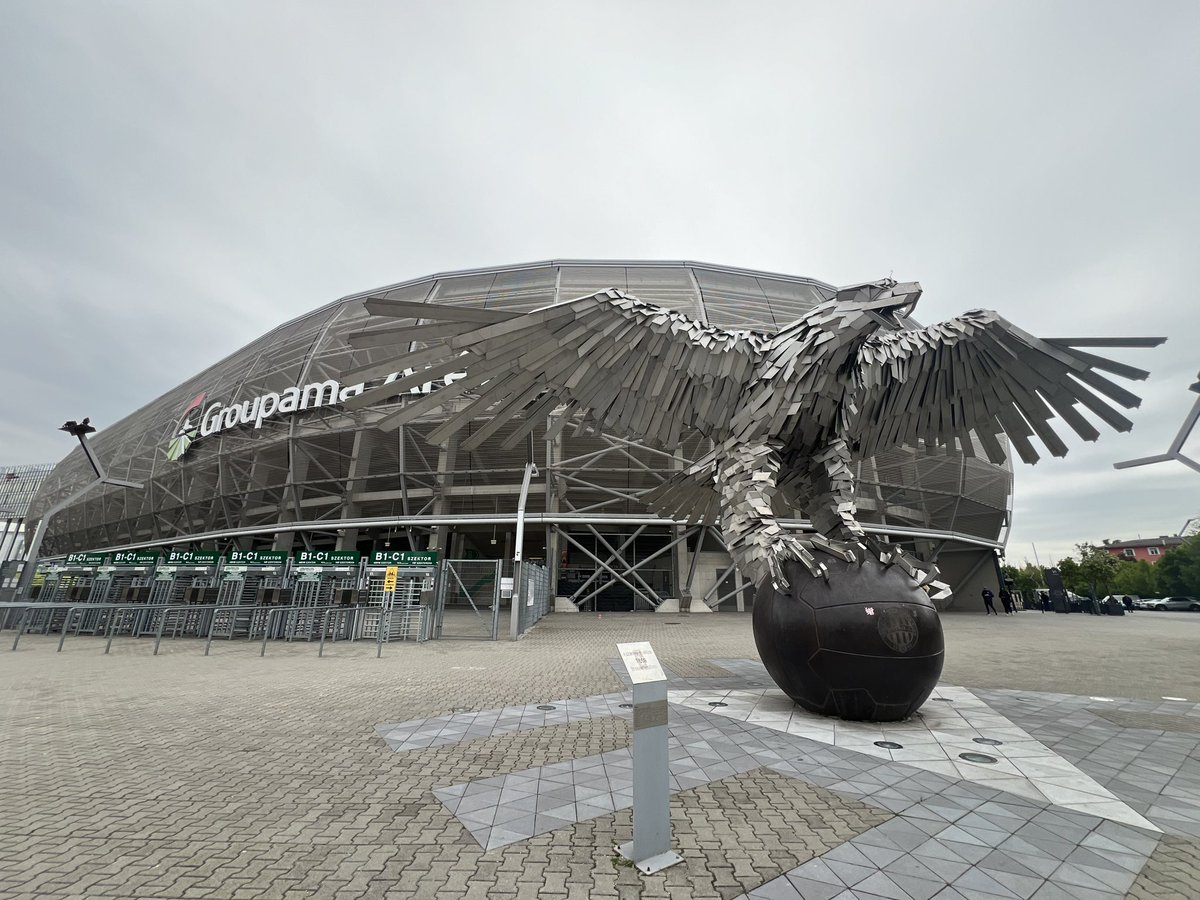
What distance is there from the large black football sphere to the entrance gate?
950cm

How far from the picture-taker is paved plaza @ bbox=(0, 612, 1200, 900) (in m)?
2.39

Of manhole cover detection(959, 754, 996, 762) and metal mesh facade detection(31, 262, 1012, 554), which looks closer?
manhole cover detection(959, 754, 996, 762)

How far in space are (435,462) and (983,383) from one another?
73.0 feet

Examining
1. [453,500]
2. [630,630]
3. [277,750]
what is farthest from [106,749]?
[453,500]

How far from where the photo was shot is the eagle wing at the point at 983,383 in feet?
19.6

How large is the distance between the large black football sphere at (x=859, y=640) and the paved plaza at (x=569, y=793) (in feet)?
0.99

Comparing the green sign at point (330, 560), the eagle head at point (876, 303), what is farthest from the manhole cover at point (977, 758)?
the green sign at point (330, 560)

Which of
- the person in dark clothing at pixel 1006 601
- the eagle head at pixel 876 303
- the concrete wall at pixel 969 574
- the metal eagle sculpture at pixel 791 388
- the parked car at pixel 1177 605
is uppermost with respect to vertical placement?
the eagle head at pixel 876 303

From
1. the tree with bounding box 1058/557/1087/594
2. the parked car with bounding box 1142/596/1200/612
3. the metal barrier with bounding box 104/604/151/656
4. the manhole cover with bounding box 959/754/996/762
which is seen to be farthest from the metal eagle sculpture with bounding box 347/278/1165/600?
the tree with bounding box 1058/557/1087/594

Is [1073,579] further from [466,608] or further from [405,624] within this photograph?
[405,624]

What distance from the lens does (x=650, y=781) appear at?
257cm

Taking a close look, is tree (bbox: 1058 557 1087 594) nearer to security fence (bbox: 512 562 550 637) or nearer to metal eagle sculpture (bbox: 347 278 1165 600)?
security fence (bbox: 512 562 550 637)

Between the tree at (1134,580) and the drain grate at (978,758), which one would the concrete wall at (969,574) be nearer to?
the drain grate at (978,758)

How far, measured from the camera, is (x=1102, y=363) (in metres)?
5.94
